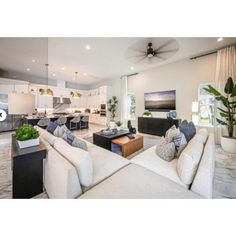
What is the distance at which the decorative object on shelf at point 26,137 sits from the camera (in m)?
1.60

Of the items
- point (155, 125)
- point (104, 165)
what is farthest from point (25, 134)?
point (155, 125)

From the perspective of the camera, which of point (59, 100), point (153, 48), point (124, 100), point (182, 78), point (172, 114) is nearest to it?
point (153, 48)

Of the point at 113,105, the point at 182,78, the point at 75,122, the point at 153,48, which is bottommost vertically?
the point at 75,122

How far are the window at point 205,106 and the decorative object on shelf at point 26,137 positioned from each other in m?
4.95

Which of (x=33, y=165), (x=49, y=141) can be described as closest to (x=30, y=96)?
(x=49, y=141)

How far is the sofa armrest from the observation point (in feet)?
3.68

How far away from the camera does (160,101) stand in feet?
17.3

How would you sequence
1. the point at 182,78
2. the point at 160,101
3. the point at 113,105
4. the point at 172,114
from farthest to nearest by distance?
the point at 113,105 < the point at 160,101 < the point at 172,114 < the point at 182,78

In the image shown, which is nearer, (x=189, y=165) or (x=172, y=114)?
(x=189, y=165)

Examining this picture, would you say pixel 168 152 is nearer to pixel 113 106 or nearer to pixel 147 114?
pixel 147 114

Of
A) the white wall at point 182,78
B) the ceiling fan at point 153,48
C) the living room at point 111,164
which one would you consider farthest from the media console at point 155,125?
the ceiling fan at point 153,48

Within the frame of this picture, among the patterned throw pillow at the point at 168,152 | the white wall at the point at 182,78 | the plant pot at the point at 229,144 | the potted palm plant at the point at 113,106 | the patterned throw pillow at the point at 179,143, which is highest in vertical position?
the white wall at the point at 182,78

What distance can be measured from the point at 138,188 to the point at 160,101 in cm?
461

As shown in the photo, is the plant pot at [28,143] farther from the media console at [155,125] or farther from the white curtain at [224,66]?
the white curtain at [224,66]
